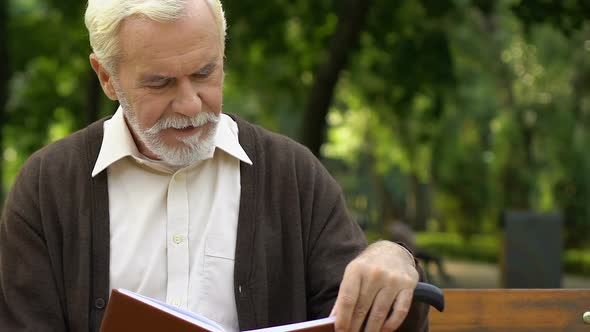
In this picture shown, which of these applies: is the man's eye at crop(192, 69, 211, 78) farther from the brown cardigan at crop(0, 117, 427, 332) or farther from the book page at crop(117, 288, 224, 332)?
the book page at crop(117, 288, 224, 332)

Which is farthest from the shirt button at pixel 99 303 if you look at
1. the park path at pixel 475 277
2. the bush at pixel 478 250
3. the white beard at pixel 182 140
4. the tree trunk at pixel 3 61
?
the bush at pixel 478 250

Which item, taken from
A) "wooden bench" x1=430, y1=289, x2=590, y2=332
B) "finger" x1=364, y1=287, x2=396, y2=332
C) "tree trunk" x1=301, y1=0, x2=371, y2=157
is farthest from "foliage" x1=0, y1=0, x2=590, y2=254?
"finger" x1=364, y1=287, x2=396, y2=332

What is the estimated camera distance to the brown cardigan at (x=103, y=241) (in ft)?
8.59

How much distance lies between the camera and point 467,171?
100 feet

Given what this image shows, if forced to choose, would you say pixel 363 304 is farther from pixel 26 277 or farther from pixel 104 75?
pixel 104 75

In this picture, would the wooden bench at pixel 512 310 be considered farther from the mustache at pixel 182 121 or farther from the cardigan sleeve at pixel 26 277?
the cardigan sleeve at pixel 26 277

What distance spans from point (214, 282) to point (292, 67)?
1353cm

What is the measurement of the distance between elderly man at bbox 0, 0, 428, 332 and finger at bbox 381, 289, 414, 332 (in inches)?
18.8

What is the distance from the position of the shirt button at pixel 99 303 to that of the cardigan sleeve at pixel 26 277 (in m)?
0.09

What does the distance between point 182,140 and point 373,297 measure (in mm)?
706

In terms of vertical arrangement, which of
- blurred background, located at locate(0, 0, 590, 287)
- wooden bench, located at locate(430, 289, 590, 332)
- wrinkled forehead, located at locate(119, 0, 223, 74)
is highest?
wrinkled forehead, located at locate(119, 0, 223, 74)

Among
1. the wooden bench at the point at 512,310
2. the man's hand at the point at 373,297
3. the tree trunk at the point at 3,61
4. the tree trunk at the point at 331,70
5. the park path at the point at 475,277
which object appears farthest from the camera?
the park path at the point at 475,277

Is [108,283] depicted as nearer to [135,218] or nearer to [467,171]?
[135,218]

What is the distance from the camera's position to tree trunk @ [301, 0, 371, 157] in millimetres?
11297
